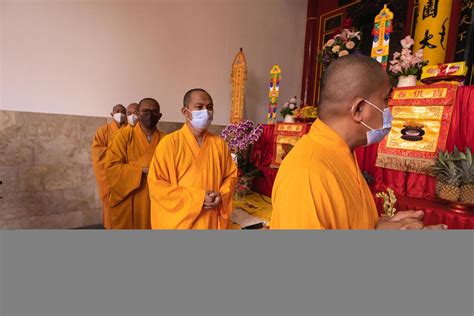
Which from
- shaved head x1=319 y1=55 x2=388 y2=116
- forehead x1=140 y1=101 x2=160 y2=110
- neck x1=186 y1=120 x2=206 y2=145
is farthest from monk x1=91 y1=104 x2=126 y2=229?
shaved head x1=319 y1=55 x2=388 y2=116

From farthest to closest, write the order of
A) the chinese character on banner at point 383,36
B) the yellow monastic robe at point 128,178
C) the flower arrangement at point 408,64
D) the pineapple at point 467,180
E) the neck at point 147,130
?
the chinese character on banner at point 383,36
the neck at point 147,130
the yellow monastic robe at point 128,178
the flower arrangement at point 408,64
the pineapple at point 467,180

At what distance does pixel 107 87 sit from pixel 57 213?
2.37 metres

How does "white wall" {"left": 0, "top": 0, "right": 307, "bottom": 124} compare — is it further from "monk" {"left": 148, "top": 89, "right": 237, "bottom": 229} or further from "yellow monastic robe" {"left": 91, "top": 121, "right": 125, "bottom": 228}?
"monk" {"left": 148, "top": 89, "right": 237, "bottom": 229}

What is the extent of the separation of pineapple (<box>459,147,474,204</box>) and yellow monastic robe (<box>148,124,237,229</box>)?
179 cm

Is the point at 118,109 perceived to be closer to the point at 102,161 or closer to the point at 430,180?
the point at 102,161

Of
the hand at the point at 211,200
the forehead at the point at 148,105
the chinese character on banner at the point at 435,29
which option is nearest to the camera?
the hand at the point at 211,200

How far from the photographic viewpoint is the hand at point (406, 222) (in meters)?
0.91

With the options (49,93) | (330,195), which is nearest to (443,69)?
(330,195)

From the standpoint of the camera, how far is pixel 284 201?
0.85 meters

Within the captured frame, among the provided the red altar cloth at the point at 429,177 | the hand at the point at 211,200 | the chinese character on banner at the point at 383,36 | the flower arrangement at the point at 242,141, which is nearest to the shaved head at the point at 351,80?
the hand at the point at 211,200

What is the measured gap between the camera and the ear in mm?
960

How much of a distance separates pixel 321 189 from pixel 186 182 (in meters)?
1.45

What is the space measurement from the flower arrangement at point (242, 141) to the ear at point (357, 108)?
2.96 metres

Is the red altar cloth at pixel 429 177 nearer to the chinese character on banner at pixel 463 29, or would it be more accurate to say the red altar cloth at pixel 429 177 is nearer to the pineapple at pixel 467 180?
the pineapple at pixel 467 180
